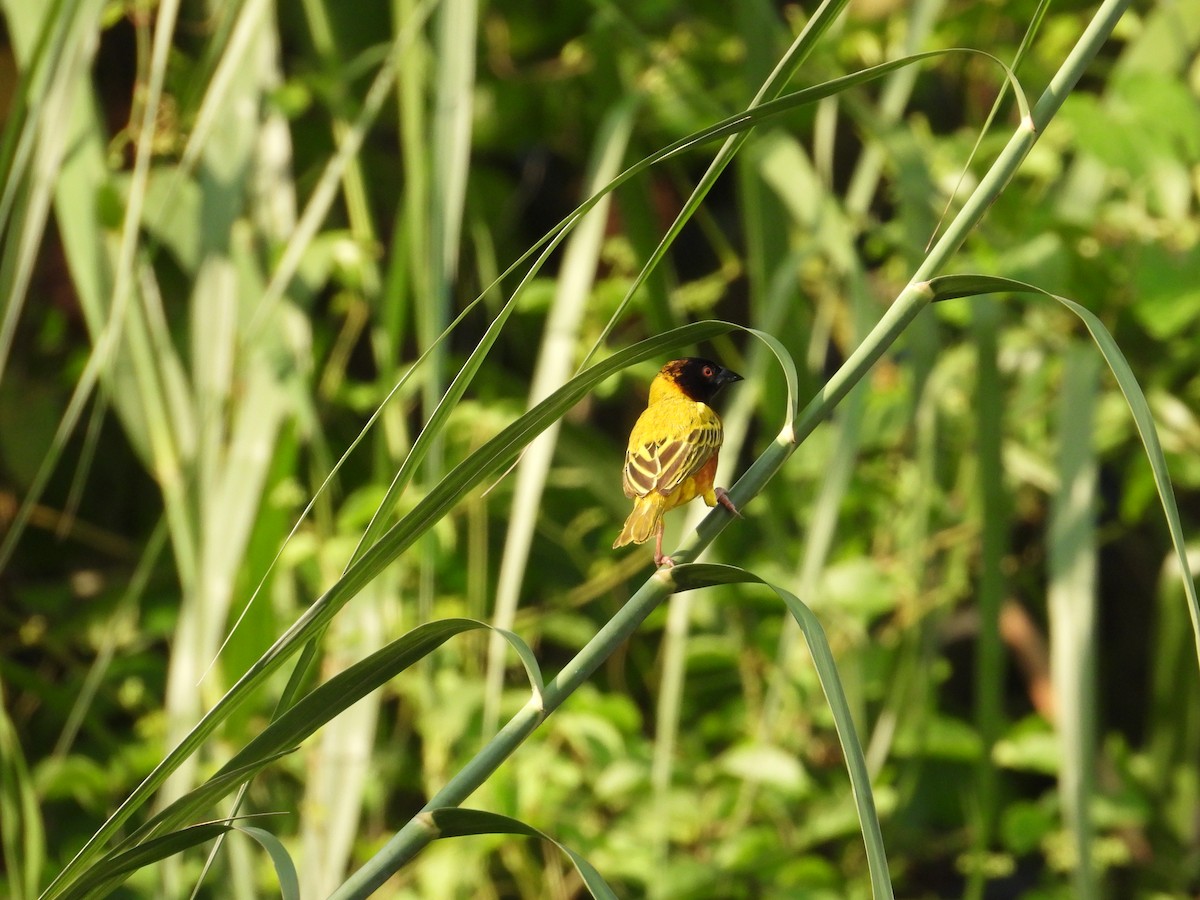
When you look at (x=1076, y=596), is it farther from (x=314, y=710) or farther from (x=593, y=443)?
(x=314, y=710)

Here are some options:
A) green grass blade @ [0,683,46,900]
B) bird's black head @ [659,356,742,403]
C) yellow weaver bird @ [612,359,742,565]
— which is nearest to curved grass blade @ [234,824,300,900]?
yellow weaver bird @ [612,359,742,565]

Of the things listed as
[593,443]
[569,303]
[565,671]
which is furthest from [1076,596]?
[565,671]

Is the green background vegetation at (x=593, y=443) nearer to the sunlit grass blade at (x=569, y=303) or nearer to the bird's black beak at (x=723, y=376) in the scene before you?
the sunlit grass blade at (x=569, y=303)

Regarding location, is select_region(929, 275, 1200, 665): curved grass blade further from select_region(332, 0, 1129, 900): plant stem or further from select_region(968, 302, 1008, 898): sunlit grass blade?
select_region(968, 302, 1008, 898): sunlit grass blade

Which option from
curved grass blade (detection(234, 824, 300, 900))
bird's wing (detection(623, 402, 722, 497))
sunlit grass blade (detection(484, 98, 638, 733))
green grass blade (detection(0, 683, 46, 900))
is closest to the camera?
curved grass blade (detection(234, 824, 300, 900))

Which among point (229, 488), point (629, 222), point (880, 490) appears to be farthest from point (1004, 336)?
point (229, 488)

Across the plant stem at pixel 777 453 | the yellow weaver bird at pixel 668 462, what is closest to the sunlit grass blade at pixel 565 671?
the plant stem at pixel 777 453

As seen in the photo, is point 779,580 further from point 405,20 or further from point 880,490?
point 405,20
